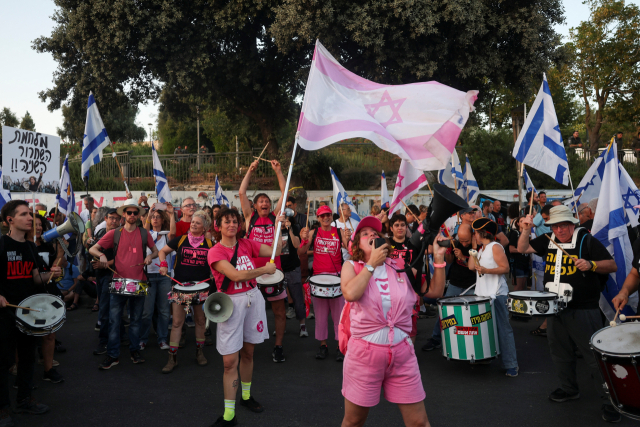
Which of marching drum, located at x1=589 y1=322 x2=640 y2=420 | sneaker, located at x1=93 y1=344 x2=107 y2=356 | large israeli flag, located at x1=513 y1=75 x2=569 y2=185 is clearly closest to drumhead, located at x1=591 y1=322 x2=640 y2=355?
marching drum, located at x1=589 y1=322 x2=640 y2=420

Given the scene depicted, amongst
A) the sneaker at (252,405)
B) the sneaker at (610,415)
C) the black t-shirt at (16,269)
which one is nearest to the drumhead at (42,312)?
the black t-shirt at (16,269)

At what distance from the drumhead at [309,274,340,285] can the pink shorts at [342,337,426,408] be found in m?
3.24

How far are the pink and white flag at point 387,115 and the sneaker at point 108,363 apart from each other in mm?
4119

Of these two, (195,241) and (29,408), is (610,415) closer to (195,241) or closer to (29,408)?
(195,241)

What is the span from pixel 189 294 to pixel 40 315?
5.69 ft

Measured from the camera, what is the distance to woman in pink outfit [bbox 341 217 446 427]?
10.9 feet

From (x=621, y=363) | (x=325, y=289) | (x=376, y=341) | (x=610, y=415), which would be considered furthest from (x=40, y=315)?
(x=610, y=415)

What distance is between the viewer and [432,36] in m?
15.3

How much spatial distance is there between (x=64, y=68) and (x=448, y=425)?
747 inches

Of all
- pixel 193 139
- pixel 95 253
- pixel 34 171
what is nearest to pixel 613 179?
pixel 95 253

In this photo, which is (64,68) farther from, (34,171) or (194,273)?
(194,273)

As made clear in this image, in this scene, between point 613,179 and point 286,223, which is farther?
point 286,223

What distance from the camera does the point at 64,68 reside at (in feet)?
60.2

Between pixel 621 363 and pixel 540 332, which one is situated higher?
pixel 621 363
